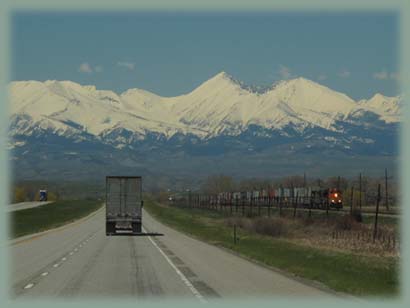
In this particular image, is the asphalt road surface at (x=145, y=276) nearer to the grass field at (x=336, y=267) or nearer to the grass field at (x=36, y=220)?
the grass field at (x=336, y=267)

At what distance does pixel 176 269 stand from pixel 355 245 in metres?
18.6

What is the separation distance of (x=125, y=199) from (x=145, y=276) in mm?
30276

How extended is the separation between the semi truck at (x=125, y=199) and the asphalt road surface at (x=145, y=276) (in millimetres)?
15535

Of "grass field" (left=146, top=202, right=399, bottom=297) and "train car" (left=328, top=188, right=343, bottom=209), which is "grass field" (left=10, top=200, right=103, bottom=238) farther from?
"train car" (left=328, top=188, right=343, bottom=209)

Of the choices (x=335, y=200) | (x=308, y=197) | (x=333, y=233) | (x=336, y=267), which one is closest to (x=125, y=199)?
(x=333, y=233)

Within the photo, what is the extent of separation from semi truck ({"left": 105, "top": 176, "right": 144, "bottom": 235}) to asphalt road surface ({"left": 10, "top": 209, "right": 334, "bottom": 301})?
51.0ft

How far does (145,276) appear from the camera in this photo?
83.5 feet

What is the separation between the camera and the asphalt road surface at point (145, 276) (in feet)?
68.0

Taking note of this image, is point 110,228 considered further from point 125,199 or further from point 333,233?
point 333,233

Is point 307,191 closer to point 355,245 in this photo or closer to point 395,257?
point 355,245

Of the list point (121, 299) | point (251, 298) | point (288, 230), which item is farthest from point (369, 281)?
point (288, 230)

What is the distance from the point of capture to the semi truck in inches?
2172

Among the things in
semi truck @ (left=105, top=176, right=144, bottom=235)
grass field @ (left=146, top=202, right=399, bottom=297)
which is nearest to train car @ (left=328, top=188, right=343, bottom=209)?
semi truck @ (left=105, top=176, right=144, bottom=235)

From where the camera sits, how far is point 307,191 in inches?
4476
